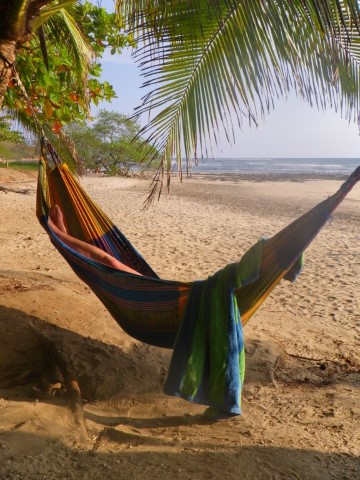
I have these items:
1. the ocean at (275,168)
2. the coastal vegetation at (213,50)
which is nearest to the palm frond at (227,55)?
the coastal vegetation at (213,50)

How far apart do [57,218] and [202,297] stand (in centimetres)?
93

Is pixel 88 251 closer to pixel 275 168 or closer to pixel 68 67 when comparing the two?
pixel 68 67

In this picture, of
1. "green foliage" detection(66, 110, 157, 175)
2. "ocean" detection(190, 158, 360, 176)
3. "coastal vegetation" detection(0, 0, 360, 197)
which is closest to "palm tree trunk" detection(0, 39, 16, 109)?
"coastal vegetation" detection(0, 0, 360, 197)

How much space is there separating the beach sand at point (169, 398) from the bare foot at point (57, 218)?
66 cm

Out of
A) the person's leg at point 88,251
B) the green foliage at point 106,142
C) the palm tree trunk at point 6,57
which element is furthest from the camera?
the green foliage at point 106,142

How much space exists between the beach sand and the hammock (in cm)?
25

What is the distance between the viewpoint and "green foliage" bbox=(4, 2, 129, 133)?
10.4 ft

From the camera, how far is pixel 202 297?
2.05 metres

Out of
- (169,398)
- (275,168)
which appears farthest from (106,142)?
(275,168)

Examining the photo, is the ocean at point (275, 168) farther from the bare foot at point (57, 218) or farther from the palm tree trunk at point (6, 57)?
the palm tree trunk at point (6, 57)

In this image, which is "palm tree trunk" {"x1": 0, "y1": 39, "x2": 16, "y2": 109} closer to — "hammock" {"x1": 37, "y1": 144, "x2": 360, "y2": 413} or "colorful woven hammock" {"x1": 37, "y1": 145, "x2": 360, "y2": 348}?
"colorful woven hammock" {"x1": 37, "y1": 145, "x2": 360, "y2": 348}

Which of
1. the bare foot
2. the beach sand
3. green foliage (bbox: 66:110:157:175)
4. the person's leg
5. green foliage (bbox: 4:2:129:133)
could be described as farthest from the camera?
green foliage (bbox: 66:110:157:175)

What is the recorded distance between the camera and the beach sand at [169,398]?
176 centimetres

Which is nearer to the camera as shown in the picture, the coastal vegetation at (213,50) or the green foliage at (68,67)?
the coastal vegetation at (213,50)
